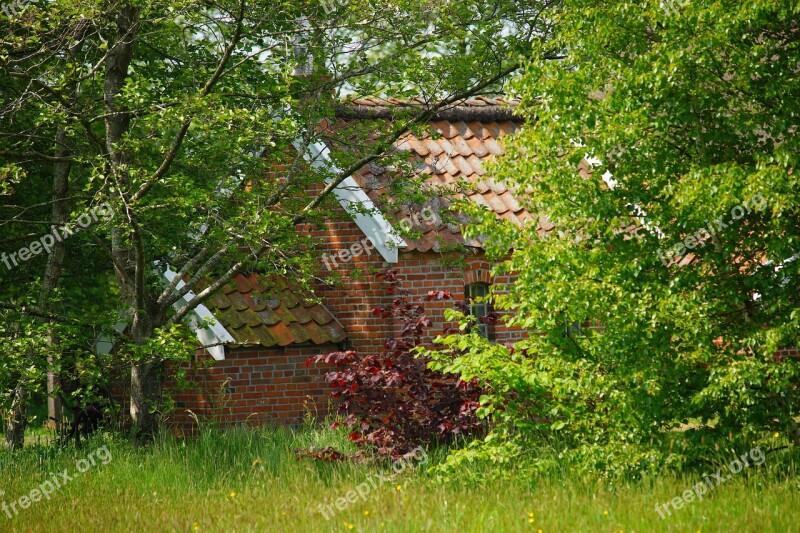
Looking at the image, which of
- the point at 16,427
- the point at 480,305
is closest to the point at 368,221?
the point at 480,305

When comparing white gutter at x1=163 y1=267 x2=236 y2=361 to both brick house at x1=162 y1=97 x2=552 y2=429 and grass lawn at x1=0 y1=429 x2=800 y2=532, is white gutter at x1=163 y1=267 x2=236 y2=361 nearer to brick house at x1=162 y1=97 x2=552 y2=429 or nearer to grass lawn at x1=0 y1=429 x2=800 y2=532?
brick house at x1=162 y1=97 x2=552 y2=429

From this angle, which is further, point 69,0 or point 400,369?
point 400,369

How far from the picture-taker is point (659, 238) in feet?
25.7

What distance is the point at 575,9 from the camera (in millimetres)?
7973

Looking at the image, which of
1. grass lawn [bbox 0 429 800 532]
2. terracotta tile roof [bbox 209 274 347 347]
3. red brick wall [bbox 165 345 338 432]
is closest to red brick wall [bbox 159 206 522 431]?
red brick wall [bbox 165 345 338 432]

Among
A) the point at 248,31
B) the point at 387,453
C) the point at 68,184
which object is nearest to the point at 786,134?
the point at 387,453

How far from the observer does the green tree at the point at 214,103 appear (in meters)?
9.55

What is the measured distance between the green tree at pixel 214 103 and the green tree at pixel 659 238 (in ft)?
7.52

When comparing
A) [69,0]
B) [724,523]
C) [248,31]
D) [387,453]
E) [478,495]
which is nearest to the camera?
[724,523]

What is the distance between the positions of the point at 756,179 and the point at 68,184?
9.51 metres

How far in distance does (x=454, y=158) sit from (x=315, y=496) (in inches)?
277

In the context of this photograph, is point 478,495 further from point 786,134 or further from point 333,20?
point 333,20

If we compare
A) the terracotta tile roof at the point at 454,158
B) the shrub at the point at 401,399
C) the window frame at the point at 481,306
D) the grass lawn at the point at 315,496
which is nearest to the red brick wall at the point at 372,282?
the window frame at the point at 481,306

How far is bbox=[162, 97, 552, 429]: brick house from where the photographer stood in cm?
1238
